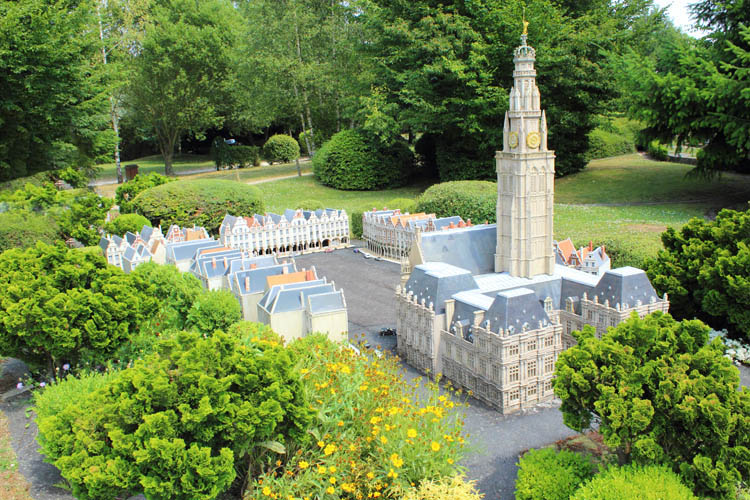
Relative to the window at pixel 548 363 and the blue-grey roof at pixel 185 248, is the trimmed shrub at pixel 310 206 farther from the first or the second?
the window at pixel 548 363

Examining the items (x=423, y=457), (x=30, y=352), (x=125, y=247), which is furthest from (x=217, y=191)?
(x=423, y=457)

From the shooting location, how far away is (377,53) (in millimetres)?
50875

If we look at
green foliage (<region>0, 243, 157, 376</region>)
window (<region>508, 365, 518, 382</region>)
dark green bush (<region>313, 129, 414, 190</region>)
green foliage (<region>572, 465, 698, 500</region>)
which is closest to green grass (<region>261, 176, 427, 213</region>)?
dark green bush (<region>313, 129, 414, 190</region>)

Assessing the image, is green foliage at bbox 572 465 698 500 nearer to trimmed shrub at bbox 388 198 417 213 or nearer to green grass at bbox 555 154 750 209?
trimmed shrub at bbox 388 198 417 213

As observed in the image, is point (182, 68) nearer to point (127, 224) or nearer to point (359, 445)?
point (127, 224)

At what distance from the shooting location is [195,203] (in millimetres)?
38062

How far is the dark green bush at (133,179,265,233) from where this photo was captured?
37406 millimetres

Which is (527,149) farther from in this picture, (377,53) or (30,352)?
(377,53)

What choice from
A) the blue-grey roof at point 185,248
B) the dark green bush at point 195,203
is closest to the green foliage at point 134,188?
the dark green bush at point 195,203

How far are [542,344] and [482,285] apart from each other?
3.74m

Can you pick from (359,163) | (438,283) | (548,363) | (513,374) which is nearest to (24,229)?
(438,283)

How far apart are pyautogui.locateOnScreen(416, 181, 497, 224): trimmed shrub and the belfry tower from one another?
12954 mm

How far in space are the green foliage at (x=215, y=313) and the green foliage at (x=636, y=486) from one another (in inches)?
478

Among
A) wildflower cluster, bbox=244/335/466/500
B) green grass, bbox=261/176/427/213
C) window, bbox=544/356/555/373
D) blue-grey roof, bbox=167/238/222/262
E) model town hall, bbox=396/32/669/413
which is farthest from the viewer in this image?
green grass, bbox=261/176/427/213
